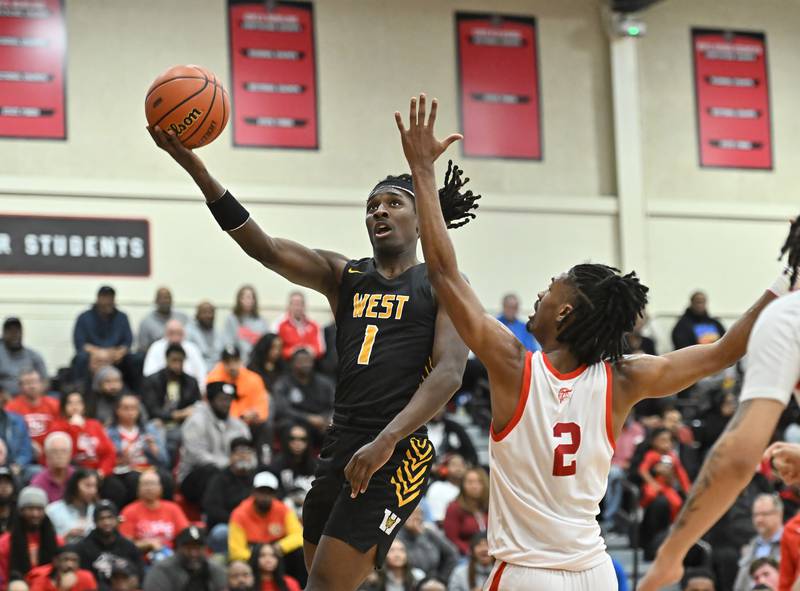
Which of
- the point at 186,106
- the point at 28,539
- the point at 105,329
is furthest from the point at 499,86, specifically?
the point at 186,106

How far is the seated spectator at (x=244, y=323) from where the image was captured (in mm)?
15003

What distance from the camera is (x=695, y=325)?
55.1 ft

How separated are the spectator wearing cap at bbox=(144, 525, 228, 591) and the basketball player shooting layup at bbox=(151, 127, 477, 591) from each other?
4.82m

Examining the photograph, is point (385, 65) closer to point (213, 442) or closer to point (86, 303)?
point (86, 303)

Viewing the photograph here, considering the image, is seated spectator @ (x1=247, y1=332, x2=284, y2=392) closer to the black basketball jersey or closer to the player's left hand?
the black basketball jersey

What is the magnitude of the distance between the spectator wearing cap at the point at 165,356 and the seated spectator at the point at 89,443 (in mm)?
1548

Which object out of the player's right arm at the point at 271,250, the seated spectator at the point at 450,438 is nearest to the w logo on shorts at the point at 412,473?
the player's right arm at the point at 271,250

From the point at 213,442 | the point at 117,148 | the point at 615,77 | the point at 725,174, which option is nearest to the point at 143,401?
the point at 213,442

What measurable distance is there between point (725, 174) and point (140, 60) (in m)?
8.07

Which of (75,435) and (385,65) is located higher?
(385,65)

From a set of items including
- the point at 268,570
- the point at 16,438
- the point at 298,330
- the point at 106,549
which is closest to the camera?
the point at 106,549

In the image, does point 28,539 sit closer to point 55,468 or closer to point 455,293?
point 55,468

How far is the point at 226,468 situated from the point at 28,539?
2134 mm

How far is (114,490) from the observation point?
37.2 feet
